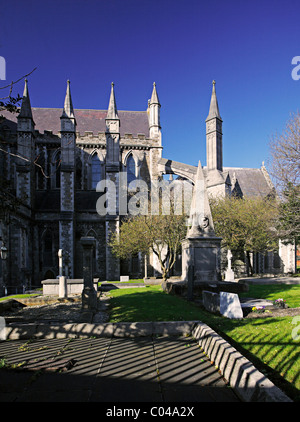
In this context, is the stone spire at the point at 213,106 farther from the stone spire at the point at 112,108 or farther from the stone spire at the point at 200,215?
the stone spire at the point at 200,215

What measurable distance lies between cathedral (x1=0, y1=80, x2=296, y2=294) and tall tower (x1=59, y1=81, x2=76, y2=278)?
77 mm

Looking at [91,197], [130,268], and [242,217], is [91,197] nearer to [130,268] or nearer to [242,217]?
[130,268]

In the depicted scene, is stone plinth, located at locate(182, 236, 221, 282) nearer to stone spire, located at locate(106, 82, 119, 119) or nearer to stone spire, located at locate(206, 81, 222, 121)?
stone spire, located at locate(106, 82, 119, 119)

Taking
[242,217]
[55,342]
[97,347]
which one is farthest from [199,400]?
[242,217]

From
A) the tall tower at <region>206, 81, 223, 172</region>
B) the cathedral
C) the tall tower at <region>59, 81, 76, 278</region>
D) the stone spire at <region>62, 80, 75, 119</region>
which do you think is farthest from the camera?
the tall tower at <region>206, 81, 223, 172</region>

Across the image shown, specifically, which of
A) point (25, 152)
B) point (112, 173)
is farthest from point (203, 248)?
point (25, 152)

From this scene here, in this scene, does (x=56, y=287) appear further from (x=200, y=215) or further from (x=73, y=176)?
(x=73, y=176)

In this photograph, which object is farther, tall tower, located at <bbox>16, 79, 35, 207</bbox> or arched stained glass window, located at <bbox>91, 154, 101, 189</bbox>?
arched stained glass window, located at <bbox>91, 154, 101, 189</bbox>

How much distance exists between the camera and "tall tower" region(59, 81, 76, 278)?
934 inches

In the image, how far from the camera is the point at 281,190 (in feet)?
53.8

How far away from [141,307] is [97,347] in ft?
11.9

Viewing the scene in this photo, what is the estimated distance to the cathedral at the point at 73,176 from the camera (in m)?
23.2

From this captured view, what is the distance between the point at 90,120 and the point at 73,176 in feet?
37.7

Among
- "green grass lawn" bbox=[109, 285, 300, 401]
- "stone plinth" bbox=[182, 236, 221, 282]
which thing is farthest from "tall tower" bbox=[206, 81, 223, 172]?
"green grass lawn" bbox=[109, 285, 300, 401]
